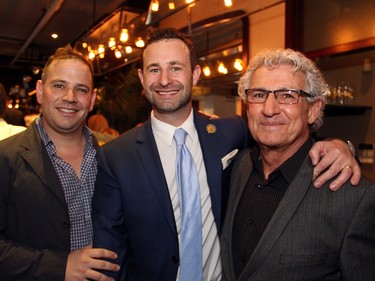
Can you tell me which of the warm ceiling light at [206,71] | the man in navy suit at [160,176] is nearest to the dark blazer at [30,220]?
the man in navy suit at [160,176]

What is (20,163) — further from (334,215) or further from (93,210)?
(334,215)

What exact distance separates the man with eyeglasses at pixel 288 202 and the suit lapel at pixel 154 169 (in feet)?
0.92

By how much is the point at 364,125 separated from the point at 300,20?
4.74 ft

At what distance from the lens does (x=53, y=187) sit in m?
1.77

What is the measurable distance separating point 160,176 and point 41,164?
1.86ft

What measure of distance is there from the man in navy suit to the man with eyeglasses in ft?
0.42

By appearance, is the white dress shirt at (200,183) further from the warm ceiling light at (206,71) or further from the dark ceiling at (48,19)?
the warm ceiling light at (206,71)

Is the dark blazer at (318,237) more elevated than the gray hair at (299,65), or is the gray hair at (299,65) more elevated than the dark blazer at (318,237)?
the gray hair at (299,65)

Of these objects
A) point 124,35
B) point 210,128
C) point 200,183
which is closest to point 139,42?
point 124,35

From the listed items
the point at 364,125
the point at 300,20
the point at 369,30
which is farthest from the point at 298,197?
→ the point at 364,125

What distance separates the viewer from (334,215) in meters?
1.44

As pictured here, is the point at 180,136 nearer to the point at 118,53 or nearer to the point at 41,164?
the point at 41,164

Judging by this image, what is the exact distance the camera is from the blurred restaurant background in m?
3.80

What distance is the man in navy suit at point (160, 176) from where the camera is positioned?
1.75 metres
